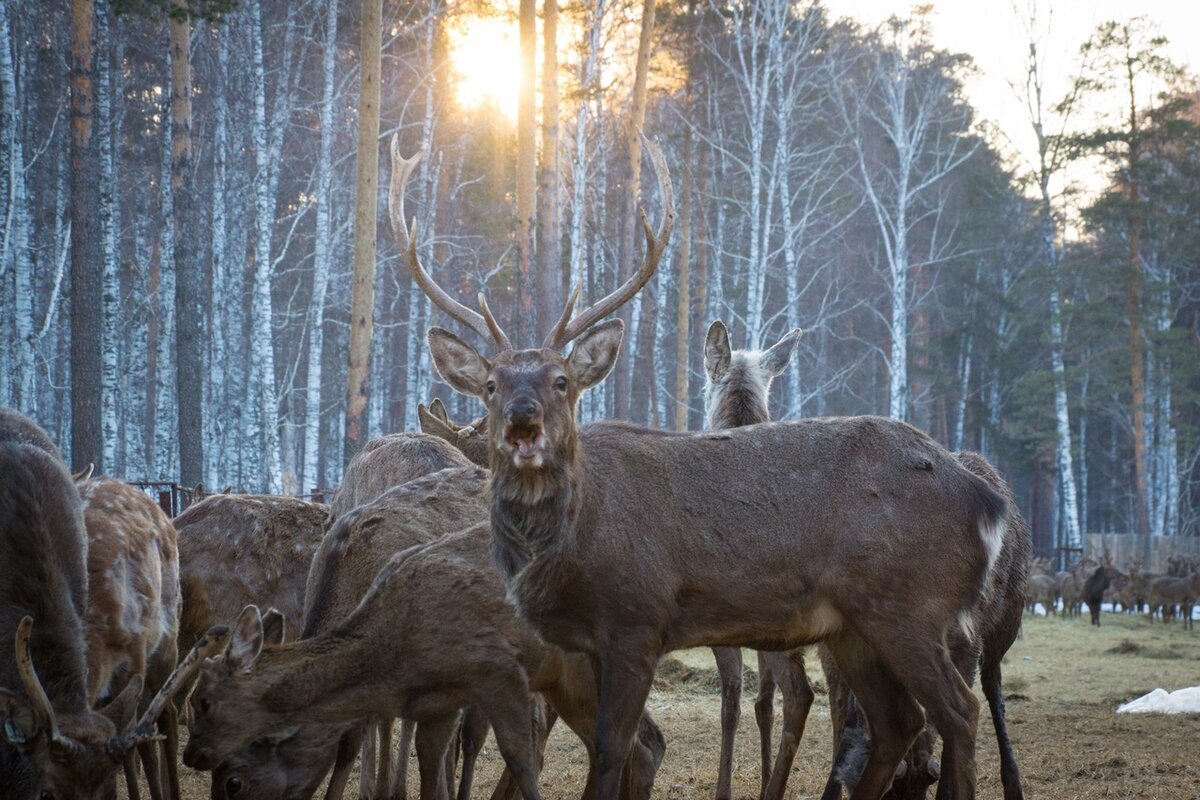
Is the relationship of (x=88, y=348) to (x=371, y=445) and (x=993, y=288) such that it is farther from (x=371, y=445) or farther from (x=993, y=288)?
(x=993, y=288)

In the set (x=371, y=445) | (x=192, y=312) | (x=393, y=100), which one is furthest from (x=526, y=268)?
(x=393, y=100)

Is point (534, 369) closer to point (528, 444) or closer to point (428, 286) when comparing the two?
point (528, 444)

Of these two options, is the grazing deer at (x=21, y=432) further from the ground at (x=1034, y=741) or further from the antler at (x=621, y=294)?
the antler at (x=621, y=294)

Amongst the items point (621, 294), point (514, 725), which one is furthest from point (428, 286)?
point (514, 725)

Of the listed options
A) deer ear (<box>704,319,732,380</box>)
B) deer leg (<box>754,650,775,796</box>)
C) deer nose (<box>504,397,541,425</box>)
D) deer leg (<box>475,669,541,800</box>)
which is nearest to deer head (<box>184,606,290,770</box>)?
deer leg (<box>475,669,541,800</box>)

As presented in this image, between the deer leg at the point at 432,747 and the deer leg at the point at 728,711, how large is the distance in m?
1.82

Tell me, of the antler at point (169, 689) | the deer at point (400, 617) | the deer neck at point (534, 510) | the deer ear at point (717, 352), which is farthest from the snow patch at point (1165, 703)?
the antler at point (169, 689)

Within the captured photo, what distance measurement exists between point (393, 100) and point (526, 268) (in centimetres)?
1612

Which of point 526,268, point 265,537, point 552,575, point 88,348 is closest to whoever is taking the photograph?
point 552,575

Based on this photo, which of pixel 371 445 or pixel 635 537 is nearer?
pixel 635 537

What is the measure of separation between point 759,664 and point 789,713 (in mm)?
686

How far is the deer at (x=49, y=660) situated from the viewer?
16.9 ft

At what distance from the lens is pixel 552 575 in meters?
5.34

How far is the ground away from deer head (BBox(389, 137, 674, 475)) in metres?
2.90
